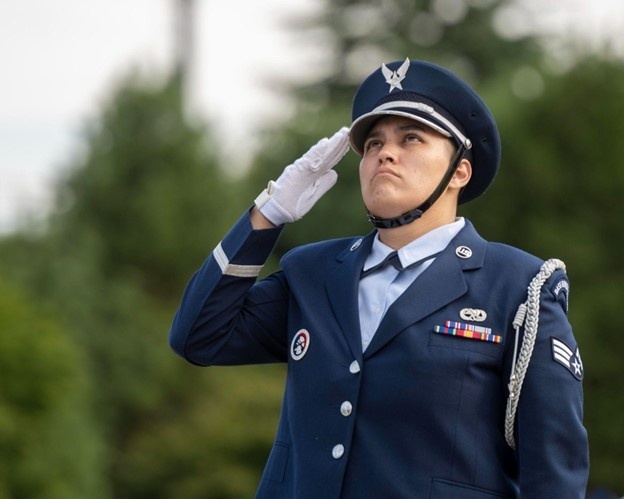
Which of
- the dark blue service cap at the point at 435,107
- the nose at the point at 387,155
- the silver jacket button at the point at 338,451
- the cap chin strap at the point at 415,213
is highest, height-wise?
the dark blue service cap at the point at 435,107

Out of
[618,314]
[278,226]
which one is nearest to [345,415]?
[278,226]

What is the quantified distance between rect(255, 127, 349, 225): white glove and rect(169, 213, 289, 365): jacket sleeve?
5cm

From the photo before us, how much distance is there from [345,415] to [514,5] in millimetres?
26752

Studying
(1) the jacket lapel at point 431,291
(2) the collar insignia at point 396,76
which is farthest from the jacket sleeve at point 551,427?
(2) the collar insignia at point 396,76

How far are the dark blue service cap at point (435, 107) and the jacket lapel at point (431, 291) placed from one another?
253 mm

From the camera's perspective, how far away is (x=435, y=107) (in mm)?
3605

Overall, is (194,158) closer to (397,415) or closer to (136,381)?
(136,381)

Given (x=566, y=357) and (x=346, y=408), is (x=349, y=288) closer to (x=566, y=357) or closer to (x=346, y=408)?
(x=346, y=408)

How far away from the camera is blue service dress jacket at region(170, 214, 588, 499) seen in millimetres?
3287

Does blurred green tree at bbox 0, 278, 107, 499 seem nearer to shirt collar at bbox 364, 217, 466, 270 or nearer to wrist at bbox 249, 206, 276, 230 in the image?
wrist at bbox 249, 206, 276, 230

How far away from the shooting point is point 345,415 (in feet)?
11.1

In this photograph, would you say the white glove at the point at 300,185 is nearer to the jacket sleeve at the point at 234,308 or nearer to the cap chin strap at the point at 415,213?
the jacket sleeve at the point at 234,308

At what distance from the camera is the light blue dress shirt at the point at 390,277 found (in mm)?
3502

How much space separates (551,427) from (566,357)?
0.17m
